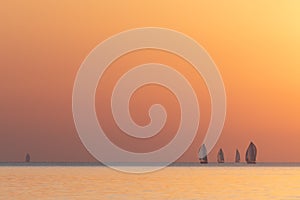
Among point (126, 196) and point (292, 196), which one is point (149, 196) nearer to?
point (126, 196)

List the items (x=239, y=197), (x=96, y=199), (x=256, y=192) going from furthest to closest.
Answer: (x=256, y=192) < (x=239, y=197) < (x=96, y=199)

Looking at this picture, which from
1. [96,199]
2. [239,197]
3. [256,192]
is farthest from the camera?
[256,192]

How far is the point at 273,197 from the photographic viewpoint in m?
68.2

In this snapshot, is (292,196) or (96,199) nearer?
(96,199)

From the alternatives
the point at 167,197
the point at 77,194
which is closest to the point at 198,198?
the point at 167,197

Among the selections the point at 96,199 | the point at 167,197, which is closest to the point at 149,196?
the point at 167,197

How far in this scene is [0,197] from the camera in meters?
65.7

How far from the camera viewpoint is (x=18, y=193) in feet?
233

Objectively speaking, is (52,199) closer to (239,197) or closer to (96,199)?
(96,199)

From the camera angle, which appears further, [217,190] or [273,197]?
[217,190]

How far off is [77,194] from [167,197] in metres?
9.15

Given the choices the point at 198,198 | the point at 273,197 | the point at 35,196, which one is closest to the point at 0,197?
the point at 35,196

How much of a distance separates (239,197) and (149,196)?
8519 millimetres

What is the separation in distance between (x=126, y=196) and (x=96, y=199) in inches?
175
